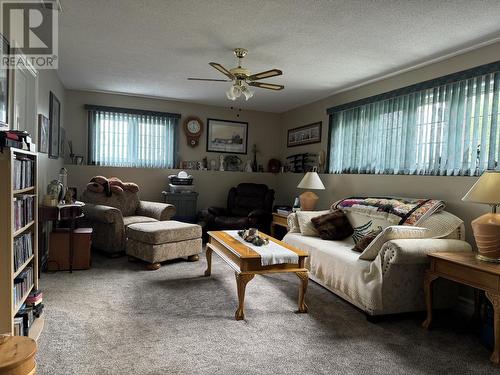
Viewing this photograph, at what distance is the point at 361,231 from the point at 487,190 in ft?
4.57

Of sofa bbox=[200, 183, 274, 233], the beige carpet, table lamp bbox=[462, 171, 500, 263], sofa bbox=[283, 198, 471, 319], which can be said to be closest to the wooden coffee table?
the beige carpet

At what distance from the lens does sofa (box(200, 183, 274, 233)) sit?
5.11 m

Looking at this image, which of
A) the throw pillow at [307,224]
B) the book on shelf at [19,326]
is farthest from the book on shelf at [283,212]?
the book on shelf at [19,326]

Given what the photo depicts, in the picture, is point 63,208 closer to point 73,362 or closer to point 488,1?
point 73,362

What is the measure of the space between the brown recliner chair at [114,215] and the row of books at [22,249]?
169 cm

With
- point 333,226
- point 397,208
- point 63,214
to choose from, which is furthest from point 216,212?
point 397,208

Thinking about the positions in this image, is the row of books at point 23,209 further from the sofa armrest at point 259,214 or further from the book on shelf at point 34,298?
the sofa armrest at point 259,214

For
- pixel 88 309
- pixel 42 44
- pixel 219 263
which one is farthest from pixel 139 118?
pixel 88 309

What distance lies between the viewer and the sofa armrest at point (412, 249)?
2.52 metres

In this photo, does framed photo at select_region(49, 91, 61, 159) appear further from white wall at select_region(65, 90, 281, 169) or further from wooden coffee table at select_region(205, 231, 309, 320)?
wooden coffee table at select_region(205, 231, 309, 320)

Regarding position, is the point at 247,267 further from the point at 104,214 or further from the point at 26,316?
the point at 104,214

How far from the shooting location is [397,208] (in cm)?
329

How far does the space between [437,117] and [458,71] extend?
0.45 meters

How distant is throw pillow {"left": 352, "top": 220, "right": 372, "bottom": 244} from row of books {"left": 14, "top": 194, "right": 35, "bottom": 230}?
296 cm
